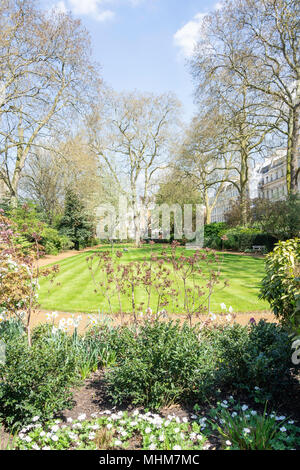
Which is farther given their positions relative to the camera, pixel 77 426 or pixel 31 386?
pixel 31 386

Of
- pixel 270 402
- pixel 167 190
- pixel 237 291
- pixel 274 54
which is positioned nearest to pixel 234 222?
pixel 167 190

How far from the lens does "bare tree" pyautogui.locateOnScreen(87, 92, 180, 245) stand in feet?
87.5

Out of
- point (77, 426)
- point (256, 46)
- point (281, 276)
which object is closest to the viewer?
point (77, 426)

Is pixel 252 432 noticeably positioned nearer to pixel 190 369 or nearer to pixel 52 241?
pixel 190 369

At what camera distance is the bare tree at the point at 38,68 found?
1320 centimetres

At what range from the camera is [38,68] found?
14.9 metres

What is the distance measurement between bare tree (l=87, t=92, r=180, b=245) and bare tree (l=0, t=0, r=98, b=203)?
9.76 metres

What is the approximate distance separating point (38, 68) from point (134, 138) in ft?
42.2

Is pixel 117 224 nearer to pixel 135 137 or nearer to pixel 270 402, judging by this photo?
pixel 135 137

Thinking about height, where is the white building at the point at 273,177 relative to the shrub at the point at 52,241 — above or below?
above

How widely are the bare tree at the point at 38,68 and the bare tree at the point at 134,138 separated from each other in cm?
976

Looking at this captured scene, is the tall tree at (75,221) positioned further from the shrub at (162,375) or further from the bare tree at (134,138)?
the shrub at (162,375)

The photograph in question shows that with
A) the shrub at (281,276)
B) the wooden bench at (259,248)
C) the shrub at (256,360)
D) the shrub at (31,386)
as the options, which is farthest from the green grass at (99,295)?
the wooden bench at (259,248)

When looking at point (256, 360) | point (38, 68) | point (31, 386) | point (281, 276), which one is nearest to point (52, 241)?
point (38, 68)
